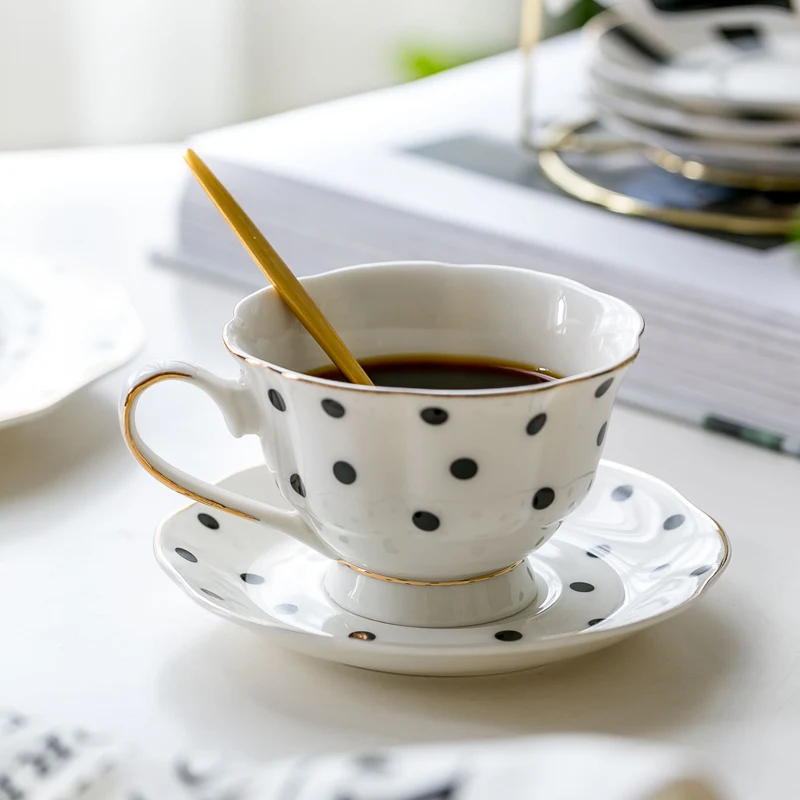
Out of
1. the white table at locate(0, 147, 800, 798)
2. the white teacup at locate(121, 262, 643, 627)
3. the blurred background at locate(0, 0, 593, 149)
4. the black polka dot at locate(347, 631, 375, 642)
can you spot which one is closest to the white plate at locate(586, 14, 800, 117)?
the white table at locate(0, 147, 800, 798)

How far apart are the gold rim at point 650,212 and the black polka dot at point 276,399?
0.37 meters

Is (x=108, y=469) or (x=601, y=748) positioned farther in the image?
(x=108, y=469)

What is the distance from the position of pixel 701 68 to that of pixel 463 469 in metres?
0.56

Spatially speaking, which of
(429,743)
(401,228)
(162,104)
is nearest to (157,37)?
(162,104)

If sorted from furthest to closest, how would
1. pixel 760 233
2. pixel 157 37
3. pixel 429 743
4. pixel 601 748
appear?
pixel 157 37 → pixel 760 233 → pixel 429 743 → pixel 601 748

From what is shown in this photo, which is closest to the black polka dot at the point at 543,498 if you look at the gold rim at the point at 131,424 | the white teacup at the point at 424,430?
the white teacup at the point at 424,430

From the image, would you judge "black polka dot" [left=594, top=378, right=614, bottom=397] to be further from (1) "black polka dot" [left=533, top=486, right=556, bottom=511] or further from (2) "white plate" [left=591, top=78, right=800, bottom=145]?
(2) "white plate" [left=591, top=78, right=800, bottom=145]

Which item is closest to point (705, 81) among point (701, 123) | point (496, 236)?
point (701, 123)

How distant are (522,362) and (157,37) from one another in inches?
57.6

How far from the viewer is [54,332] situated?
2.10 feet

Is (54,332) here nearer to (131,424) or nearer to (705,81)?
(131,424)

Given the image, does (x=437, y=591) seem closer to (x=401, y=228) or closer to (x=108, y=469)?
(x=108, y=469)

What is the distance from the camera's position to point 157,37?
1.78 meters

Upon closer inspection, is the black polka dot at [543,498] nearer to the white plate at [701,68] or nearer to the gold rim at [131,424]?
the gold rim at [131,424]
